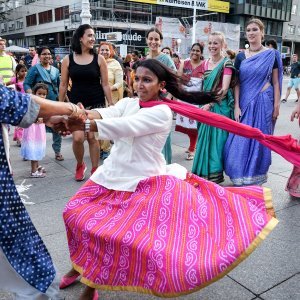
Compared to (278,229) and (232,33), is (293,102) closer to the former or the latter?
(278,229)

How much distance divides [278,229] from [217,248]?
1621mm

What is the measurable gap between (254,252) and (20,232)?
6.10ft

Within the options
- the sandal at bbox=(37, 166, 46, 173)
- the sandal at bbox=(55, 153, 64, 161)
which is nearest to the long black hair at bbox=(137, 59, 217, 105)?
the sandal at bbox=(37, 166, 46, 173)

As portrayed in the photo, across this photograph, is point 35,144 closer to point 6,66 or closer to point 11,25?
point 6,66

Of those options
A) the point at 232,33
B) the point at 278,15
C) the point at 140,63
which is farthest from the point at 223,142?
the point at 278,15

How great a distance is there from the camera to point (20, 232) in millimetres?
1813

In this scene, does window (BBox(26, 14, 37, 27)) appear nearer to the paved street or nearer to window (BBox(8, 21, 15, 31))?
window (BBox(8, 21, 15, 31))

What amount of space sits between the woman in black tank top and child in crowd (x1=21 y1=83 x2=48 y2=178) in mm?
411

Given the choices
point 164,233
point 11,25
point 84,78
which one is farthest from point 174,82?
point 11,25

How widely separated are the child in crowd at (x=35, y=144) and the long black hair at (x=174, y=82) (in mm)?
2821

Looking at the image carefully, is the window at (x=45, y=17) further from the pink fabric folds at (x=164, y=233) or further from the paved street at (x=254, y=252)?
the pink fabric folds at (x=164, y=233)

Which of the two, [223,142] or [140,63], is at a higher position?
[140,63]

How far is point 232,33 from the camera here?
40219mm

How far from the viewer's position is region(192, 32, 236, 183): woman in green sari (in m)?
4.42
